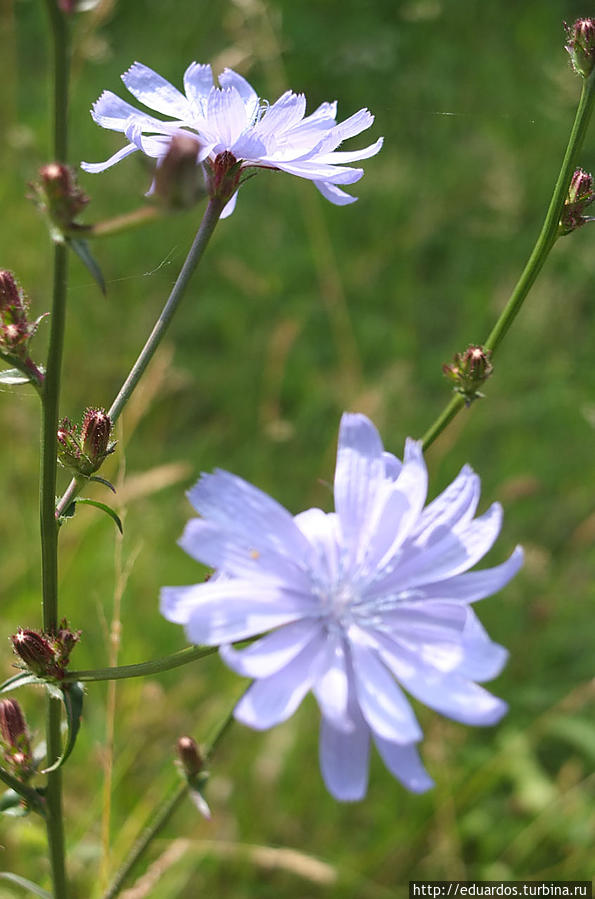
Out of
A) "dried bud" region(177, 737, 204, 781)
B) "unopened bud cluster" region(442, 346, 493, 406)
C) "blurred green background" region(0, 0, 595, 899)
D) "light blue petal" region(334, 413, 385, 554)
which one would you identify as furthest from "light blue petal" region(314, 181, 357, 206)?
"dried bud" region(177, 737, 204, 781)

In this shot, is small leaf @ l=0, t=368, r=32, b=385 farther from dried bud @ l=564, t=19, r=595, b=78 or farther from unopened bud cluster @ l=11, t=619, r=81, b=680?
dried bud @ l=564, t=19, r=595, b=78

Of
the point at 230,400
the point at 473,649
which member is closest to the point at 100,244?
the point at 230,400

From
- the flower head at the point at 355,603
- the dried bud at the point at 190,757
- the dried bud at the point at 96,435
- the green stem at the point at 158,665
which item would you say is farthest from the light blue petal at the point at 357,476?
the dried bud at the point at 190,757

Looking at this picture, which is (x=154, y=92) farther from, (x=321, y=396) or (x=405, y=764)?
(x=321, y=396)

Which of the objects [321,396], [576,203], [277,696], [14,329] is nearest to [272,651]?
[277,696]

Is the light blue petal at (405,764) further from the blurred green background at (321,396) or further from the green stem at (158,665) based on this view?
the blurred green background at (321,396)
